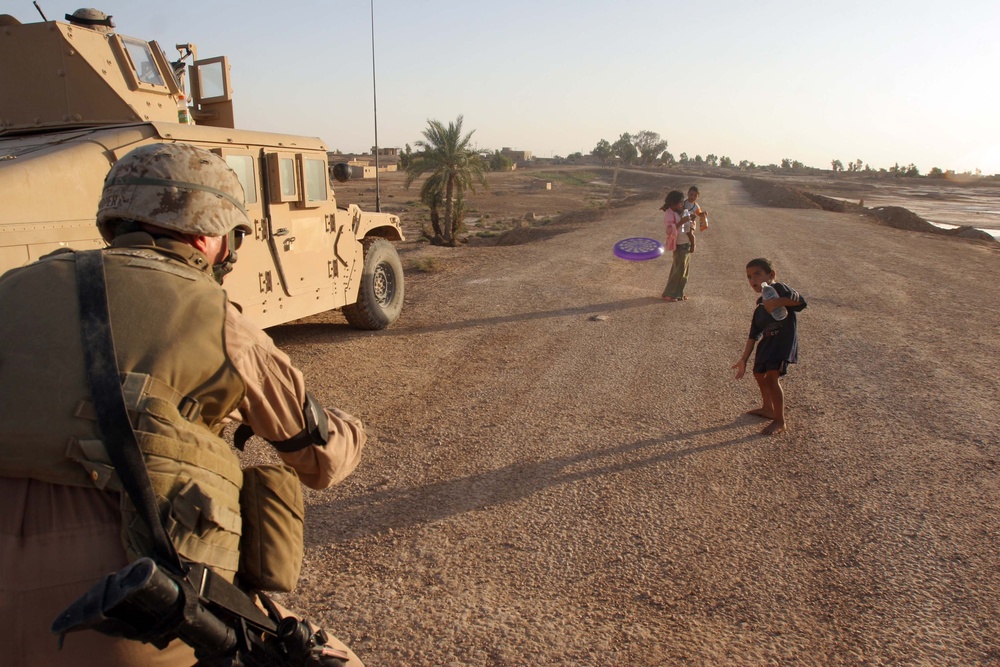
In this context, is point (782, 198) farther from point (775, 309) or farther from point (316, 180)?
point (775, 309)

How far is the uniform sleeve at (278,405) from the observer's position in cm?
166

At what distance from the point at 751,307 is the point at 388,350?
5.08 metres

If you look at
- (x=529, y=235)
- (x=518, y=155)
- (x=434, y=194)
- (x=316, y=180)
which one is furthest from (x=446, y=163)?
(x=518, y=155)

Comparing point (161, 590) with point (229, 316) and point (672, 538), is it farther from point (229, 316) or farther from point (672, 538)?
point (672, 538)

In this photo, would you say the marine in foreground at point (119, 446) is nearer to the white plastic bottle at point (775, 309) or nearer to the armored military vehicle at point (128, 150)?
the armored military vehicle at point (128, 150)

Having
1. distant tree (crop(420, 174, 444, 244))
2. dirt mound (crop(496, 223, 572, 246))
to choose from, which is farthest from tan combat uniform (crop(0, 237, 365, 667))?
distant tree (crop(420, 174, 444, 244))

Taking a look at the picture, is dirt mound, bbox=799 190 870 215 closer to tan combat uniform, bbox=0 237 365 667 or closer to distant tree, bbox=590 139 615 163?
tan combat uniform, bbox=0 237 365 667

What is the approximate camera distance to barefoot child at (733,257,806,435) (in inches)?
213

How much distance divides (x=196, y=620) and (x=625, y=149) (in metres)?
96.1

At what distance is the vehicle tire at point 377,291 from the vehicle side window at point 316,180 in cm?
115

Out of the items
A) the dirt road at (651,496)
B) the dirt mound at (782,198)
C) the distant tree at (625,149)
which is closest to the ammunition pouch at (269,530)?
the dirt road at (651,496)

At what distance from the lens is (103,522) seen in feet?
4.93

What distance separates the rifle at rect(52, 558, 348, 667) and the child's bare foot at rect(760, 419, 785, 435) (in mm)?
4333

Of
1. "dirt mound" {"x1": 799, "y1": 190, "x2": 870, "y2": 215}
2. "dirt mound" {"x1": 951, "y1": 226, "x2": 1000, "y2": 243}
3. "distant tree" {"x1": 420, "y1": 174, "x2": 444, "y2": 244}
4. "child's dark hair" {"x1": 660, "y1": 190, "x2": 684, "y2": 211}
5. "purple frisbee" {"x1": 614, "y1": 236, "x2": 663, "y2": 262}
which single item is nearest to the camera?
"child's dark hair" {"x1": 660, "y1": 190, "x2": 684, "y2": 211}
